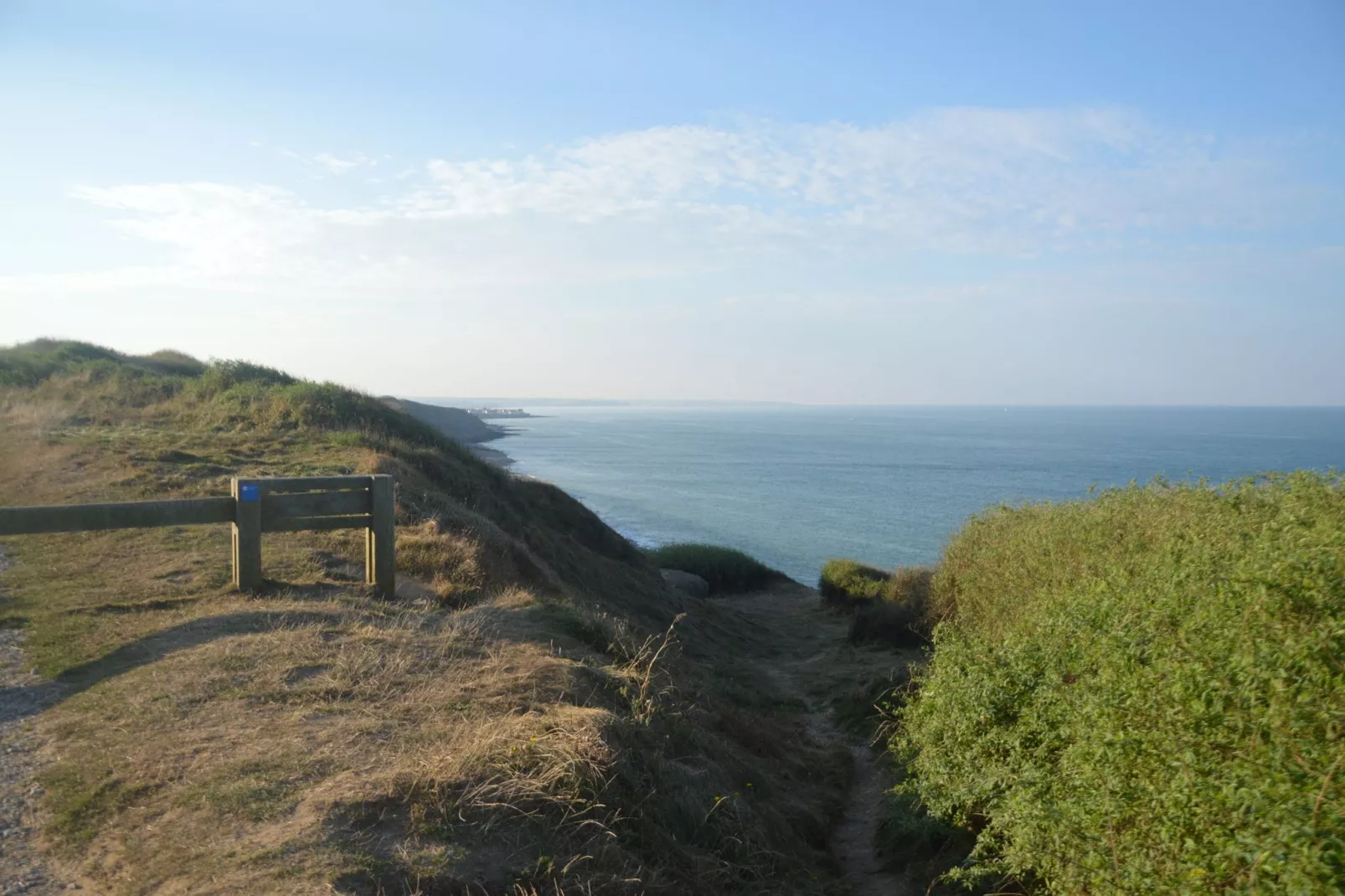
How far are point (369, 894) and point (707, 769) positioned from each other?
405cm

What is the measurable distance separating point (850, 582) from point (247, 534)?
2531 cm

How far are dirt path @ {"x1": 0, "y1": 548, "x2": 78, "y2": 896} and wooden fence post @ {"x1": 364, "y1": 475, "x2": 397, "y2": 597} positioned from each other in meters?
3.11

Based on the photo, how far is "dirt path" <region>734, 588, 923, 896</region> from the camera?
8922 mm

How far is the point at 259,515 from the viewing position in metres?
8.91

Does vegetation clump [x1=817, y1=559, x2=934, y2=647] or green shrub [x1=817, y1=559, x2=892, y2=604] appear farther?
green shrub [x1=817, y1=559, x2=892, y2=604]

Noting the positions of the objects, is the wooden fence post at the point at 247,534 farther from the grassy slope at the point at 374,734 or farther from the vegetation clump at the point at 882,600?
the vegetation clump at the point at 882,600

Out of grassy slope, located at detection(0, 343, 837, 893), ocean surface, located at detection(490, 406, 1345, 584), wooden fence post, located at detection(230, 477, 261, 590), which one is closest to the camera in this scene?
grassy slope, located at detection(0, 343, 837, 893)

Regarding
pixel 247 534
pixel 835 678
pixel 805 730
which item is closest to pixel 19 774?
pixel 247 534

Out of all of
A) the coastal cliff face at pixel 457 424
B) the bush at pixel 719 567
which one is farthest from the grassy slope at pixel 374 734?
the coastal cliff face at pixel 457 424

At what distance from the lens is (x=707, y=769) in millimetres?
7758

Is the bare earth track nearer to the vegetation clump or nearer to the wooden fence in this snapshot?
the vegetation clump

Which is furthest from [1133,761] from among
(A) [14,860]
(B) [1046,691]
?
(A) [14,860]

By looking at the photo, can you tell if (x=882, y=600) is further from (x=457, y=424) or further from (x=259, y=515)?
(x=457, y=424)

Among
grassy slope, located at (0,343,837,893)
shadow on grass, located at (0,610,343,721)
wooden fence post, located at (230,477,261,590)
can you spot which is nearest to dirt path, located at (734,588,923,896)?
grassy slope, located at (0,343,837,893)
